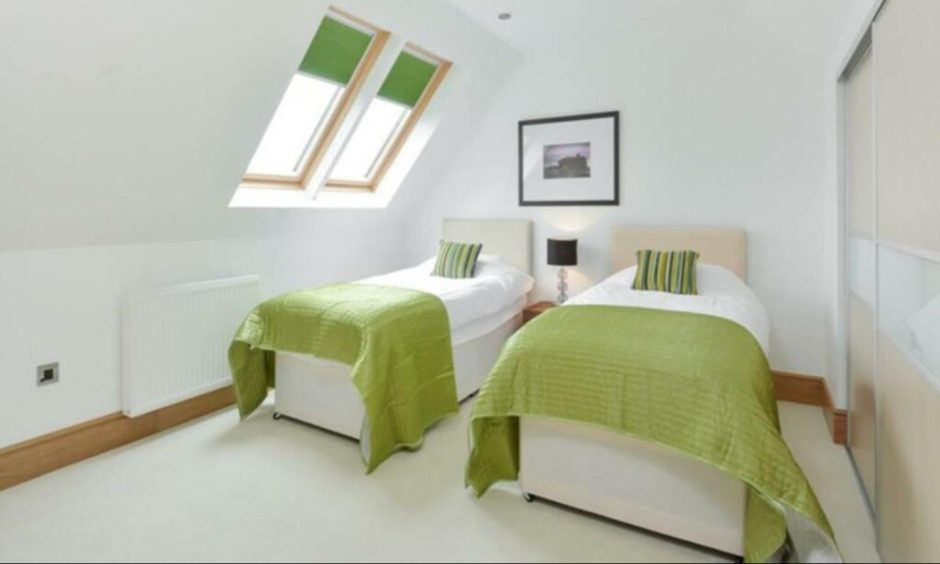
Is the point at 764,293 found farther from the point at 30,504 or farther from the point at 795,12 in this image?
the point at 30,504

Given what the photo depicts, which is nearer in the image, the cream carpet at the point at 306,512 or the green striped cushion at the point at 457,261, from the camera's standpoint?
the cream carpet at the point at 306,512

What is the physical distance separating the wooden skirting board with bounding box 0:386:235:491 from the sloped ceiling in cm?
91

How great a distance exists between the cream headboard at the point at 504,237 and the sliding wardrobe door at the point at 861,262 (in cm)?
214

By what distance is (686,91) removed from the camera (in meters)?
3.59

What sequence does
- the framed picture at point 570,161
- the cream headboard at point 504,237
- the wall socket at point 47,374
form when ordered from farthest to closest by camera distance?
the cream headboard at point 504,237 → the framed picture at point 570,161 → the wall socket at point 47,374

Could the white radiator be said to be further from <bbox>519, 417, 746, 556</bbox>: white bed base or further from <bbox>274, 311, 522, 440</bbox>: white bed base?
<bbox>519, 417, 746, 556</bbox>: white bed base

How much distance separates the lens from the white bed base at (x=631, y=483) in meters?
1.79

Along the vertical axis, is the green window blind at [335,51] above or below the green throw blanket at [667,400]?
above

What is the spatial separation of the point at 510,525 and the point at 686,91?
9.86 feet

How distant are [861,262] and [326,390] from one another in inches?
103

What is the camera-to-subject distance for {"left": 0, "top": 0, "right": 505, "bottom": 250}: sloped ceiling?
203 centimetres

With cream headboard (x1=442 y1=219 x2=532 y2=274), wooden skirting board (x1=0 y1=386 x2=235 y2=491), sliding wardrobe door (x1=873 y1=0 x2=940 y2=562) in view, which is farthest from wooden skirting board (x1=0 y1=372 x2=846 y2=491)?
cream headboard (x1=442 y1=219 x2=532 y2=274)

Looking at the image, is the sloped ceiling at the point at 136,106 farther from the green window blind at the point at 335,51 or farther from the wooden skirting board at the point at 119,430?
the wooden skirting board at the point at 119,430

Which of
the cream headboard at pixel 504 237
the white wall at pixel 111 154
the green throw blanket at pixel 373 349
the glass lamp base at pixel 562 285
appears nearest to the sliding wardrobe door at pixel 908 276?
the green throw blanket at pixel 373 349
